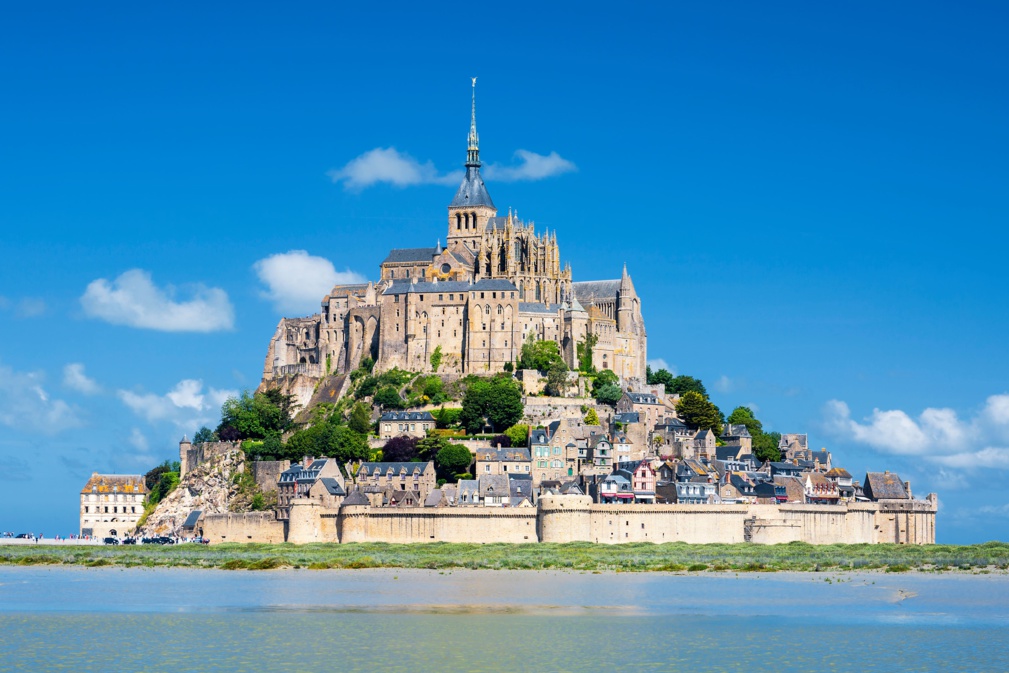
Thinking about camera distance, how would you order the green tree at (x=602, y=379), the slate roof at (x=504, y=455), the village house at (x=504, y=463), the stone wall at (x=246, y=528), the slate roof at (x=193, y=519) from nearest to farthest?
the stone wall at (x=246, y=528)
the village house at (x=504, y=463)
the slate roof at (x=504, y=455)
the slate roof at (x=193, y=519)
the green tree at (x=602, y=379)

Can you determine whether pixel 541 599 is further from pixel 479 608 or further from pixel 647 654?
pixel 647 654

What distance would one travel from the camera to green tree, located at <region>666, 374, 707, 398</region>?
108 meters

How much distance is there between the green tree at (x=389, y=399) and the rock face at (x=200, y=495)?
381 inches

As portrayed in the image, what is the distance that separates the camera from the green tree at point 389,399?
9850 cm

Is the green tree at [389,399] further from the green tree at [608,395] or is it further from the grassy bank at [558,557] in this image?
the grassy bank at [558,557]

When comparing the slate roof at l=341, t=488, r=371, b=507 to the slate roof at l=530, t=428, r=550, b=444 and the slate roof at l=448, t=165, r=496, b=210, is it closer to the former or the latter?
the slate roof at l=530, t=428, r=550, b=444

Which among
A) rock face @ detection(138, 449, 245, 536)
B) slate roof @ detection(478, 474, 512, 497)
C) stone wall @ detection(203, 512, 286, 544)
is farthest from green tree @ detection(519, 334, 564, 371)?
stone wall @ detection(203, 512, 286, 544)

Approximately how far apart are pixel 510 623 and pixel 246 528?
44.1 m

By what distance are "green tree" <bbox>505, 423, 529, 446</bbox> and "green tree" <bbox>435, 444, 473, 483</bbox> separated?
155 inches

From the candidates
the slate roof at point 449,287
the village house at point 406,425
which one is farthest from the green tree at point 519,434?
the slate roof at point 449,287

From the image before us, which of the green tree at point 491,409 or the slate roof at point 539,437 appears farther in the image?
the green tree at point 491,409

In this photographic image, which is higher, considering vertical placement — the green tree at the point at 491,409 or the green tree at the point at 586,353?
the green tree at the point at 586,353

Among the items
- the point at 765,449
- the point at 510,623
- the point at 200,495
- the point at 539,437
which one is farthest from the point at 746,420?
the point at 510,623

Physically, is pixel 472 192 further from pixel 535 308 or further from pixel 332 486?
pixel 332 486
